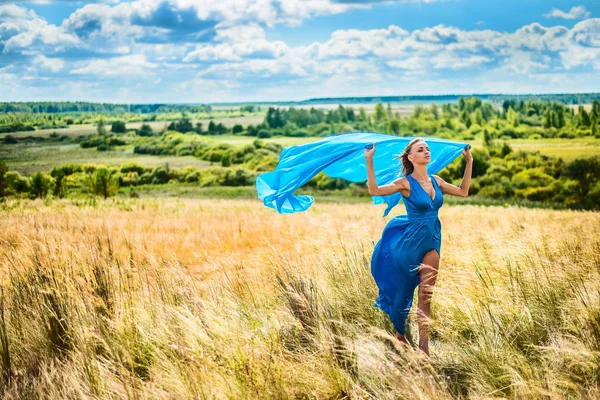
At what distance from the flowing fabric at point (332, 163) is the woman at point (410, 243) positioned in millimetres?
734

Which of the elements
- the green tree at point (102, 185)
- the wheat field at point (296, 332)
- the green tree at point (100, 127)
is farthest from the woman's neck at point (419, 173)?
the green tree at point (100, 127)

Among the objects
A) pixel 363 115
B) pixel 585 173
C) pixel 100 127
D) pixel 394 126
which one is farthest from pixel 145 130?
pixel 585 173

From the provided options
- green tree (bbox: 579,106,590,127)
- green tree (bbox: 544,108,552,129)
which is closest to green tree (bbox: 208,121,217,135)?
green tree (bbox: 544,108,552,129)

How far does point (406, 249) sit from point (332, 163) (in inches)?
61.1

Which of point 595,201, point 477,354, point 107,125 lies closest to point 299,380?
point 477,354

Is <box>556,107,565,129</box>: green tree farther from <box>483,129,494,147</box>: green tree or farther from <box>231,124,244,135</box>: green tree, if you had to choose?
<box>231,124,244,135</box>: green tree

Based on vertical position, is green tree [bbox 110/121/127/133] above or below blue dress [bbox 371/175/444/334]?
above

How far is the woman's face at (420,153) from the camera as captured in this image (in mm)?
5598

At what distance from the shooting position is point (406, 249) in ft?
18.1

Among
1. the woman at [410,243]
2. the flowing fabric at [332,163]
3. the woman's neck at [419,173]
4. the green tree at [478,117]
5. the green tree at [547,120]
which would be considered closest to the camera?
the woman at [410,243]

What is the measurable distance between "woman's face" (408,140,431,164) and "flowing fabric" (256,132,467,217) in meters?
0.65

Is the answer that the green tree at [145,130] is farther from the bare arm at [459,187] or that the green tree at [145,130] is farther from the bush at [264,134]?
the bare arm at [459,187]

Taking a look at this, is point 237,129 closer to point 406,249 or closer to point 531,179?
point 531,179

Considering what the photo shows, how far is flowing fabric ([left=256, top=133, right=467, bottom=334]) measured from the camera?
555 cm
